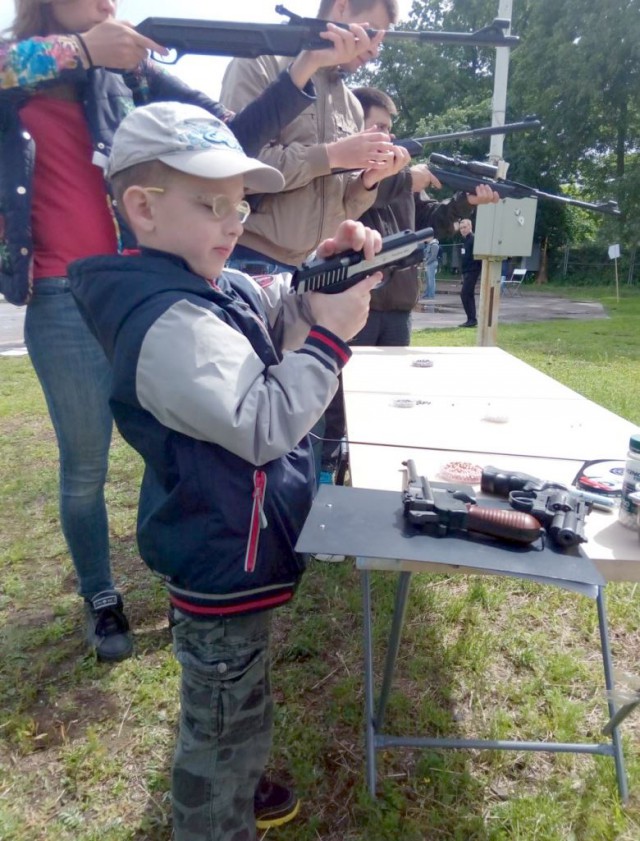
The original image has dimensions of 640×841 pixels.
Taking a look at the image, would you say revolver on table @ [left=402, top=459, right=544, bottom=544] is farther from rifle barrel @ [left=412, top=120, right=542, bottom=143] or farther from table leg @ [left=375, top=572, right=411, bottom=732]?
rifle barrel @ [left=412, top=120, right=542, bottom=143]

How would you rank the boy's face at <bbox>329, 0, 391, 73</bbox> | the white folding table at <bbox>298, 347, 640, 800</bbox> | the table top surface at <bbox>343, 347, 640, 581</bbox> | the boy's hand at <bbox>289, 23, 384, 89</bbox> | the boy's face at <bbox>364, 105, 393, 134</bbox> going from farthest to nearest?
the boy's face at <bbox>364, 105, 393, 134</bbox> → the boy's face at <bbox>329, 0, 391, 73</bbox> → the boy's hand at <bbox>289, 23, 384, 89</bbox> → the table top surface at <bbox>343, 347, 640, 581</bbox> → the white folding table at <bbox>298, 347, 640, 800</bbox>

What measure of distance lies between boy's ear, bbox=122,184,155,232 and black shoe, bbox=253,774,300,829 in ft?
4.47

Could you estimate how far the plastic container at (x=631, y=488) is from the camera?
1319 millimetres

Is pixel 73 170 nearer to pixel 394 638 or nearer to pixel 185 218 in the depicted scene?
pixel 185 218

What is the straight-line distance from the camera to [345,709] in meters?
2.08

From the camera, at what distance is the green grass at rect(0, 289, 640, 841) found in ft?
5.57

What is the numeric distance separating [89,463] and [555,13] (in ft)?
94.2

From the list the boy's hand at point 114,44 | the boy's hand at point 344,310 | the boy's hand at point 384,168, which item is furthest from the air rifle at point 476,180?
the boy's hand at point 344,310

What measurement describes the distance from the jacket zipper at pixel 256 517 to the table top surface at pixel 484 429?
0.93ft

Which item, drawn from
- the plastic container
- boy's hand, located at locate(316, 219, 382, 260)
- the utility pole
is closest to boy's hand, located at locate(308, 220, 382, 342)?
boy's hand, located at locate(316, 219, 382, 260)

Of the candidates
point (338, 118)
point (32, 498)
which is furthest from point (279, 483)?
point (32, 498)

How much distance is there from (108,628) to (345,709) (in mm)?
856

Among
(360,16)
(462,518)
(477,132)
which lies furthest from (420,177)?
(462,518)

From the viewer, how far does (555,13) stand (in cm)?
2481
